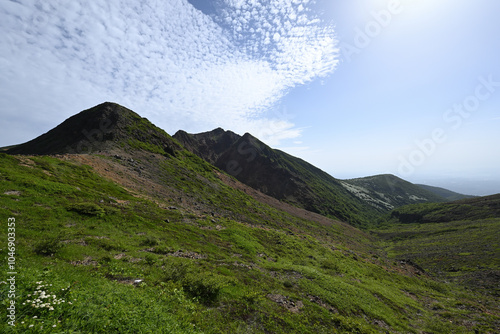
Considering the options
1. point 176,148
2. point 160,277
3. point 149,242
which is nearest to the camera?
point 160,277

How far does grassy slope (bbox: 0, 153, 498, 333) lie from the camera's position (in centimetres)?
967

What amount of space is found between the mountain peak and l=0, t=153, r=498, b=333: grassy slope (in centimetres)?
3855

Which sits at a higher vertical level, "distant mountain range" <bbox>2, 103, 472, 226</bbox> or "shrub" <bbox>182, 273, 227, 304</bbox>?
"distant mountain range" <bbox>2, 103, 472, 226</bbox>

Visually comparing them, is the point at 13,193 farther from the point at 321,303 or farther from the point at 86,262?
the point at 321,303

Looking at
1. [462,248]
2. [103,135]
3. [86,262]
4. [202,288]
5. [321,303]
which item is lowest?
[462,248]

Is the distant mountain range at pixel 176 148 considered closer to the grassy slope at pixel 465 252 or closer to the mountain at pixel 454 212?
the mountain at pixel 454 212

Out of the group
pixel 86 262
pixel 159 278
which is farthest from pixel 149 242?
pixel 159 278

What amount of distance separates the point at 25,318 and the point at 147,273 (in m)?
9.20

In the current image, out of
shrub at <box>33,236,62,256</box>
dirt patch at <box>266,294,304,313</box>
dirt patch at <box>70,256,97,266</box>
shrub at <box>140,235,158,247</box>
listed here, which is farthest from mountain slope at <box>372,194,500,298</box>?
shrub at <box>33,236,62,256</box>

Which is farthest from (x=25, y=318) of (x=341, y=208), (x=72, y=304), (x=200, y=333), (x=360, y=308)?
(x=341, y=208)

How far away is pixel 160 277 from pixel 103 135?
8250cm

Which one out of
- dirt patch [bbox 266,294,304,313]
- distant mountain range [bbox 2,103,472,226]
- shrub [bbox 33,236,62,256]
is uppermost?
distant mountain range [bbox 2,103,472,226]

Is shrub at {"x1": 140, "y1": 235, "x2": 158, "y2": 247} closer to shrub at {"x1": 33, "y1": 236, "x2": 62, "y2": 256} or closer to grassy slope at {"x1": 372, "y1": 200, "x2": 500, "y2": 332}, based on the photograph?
shrub at {"x1": 33, "y1": 236, "x2": 62, "y2": 256}

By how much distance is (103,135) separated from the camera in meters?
77.6
